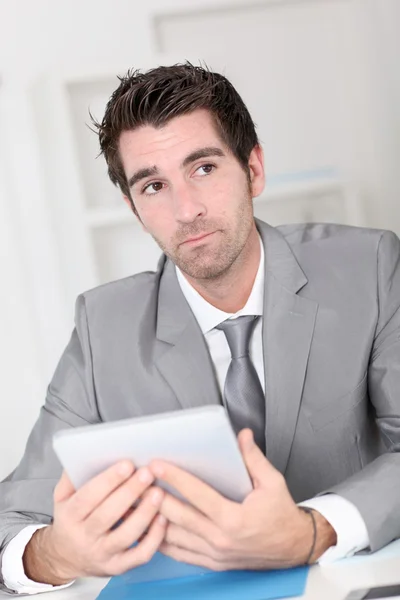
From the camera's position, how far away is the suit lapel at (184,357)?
6.83 ft

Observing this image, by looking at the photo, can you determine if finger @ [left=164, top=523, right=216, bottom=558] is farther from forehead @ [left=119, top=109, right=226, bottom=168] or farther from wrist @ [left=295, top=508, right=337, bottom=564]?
forehead @ [left=119, top=109, right=226, bottom=168]

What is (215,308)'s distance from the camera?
7.19 feet

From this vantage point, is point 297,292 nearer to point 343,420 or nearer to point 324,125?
point 343,420

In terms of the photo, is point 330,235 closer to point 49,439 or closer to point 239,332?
point 239,332

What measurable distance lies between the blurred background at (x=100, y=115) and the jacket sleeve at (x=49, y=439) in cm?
122

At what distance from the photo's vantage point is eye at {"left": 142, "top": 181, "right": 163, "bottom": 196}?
213 cm

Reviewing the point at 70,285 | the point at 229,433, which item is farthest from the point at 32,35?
the point at 229,433

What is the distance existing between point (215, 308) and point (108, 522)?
2.79 ft

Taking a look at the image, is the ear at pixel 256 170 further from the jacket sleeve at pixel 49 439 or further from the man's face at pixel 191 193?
the jacket sleeve at pixel 49 439

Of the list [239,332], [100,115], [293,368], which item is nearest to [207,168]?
[239,332]

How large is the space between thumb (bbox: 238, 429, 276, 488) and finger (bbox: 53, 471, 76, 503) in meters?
0.30

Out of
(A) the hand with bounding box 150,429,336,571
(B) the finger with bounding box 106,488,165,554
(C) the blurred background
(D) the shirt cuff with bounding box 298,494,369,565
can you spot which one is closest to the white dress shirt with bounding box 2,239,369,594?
(D) the shirt cuff with bounding box 298,494,369,565

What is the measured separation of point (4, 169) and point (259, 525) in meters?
2.40

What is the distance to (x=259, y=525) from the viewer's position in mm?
1414
